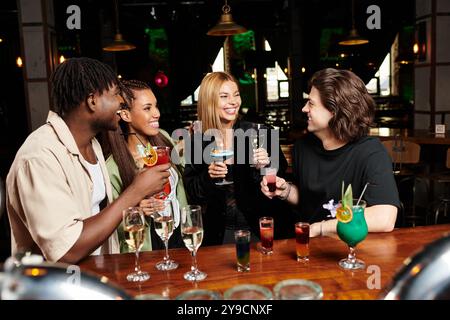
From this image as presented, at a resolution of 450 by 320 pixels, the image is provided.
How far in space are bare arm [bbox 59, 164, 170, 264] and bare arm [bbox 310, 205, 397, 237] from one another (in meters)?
0.80

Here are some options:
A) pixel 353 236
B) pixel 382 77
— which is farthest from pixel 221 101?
pixel 382 77

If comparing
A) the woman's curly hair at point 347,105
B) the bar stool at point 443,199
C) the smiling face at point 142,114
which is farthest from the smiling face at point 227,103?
the bar stool at point 443,199

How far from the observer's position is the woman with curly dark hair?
7.18ft

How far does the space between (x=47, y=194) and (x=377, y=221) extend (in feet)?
4.53

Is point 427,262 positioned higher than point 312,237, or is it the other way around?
point 427,262

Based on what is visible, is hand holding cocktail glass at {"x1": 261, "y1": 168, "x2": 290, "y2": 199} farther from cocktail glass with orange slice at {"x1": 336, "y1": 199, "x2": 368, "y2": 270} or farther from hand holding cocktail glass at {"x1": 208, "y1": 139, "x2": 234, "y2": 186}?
cocktail glass with orange slice at {"x1": 336, "y1": 199, "x2": 368, "y2": 270}

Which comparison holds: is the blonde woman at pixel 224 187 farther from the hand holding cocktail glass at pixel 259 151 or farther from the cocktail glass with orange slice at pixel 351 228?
the cocktail glass with orange slice at pixel 351 228

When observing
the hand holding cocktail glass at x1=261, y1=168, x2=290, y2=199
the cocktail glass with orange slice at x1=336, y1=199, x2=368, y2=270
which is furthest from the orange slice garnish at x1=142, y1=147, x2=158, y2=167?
the cocktail glass with orange slice at x1=336, y1=199, x2=368, y2=270

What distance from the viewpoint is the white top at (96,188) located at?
2.07 meters

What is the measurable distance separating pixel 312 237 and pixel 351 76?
917 millimetres

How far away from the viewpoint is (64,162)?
70.4 inches

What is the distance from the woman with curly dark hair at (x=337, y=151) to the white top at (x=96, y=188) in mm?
833

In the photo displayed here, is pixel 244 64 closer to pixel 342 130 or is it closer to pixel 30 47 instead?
pixel 30 47

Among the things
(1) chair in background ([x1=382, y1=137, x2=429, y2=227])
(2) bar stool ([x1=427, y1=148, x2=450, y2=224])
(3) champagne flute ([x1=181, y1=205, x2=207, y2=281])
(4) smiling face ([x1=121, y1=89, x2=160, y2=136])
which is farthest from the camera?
(1) chair in background ([x1=382, y1=137, x2=429, y2=227])
